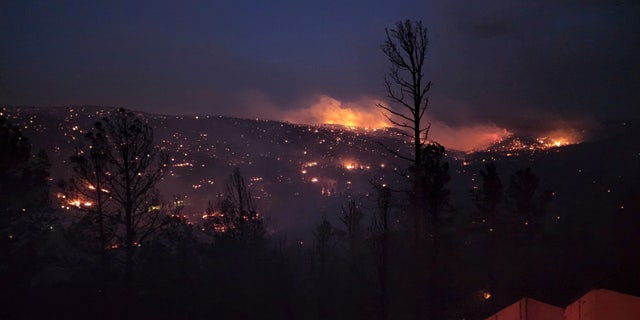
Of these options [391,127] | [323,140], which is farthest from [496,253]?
[323,140]

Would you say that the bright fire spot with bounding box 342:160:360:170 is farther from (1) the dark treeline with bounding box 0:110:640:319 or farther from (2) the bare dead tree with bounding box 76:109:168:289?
(2) the bare dead tree with bounding box 76:109:168:289

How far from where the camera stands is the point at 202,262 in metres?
20.0

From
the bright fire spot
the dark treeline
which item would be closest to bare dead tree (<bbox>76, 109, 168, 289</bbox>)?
the dark treeline

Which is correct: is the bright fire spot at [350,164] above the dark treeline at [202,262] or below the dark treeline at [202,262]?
above

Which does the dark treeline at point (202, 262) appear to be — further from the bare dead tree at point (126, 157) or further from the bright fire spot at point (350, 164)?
the bright fire spot at point (350, 164)

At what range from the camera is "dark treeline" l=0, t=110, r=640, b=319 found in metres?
13.5

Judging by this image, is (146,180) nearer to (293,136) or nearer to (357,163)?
(357,163)

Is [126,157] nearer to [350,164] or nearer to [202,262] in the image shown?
[202,262]

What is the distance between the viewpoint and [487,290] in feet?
77.3

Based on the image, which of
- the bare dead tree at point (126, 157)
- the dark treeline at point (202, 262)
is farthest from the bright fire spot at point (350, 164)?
the bare dead tree at point (126, 157)

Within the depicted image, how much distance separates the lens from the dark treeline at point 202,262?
44.3ft

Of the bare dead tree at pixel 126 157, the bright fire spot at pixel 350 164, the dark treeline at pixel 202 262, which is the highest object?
the bright fire spot at pixel 350 164

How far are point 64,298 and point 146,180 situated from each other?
199 inches

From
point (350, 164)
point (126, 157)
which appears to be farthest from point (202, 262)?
point (350, 164)
